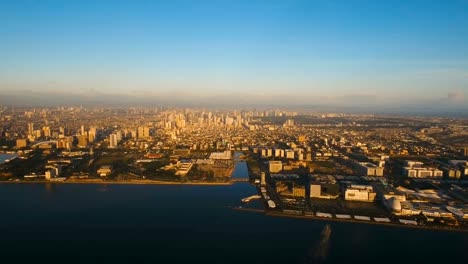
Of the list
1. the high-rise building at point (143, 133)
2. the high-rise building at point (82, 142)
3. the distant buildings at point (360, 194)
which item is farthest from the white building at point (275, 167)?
the high-rise building at point (143, 133)

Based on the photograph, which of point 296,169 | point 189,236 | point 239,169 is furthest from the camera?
point 239,169

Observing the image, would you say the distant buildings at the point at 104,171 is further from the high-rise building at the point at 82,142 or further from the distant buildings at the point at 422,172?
the distant buildings at the point at 422,172

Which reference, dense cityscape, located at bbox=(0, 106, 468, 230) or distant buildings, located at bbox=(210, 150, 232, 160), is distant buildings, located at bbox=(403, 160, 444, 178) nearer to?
dense cityscape, located at bbox=(0, 106, 468, 230)

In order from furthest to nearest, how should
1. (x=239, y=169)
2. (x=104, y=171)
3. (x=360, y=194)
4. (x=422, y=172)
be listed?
(x=239, y=169)
(x=104, y=171)
(x=422, y=172)
(x=360, y=194)

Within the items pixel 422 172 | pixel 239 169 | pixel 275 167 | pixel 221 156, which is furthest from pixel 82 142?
pixel 422 172

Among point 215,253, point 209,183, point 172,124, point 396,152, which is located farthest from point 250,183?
point 172,124

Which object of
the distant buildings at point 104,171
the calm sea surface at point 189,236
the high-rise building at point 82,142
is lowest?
the calm sea surface at point 189,236

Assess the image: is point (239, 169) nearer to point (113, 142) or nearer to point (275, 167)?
point (275, 167)
